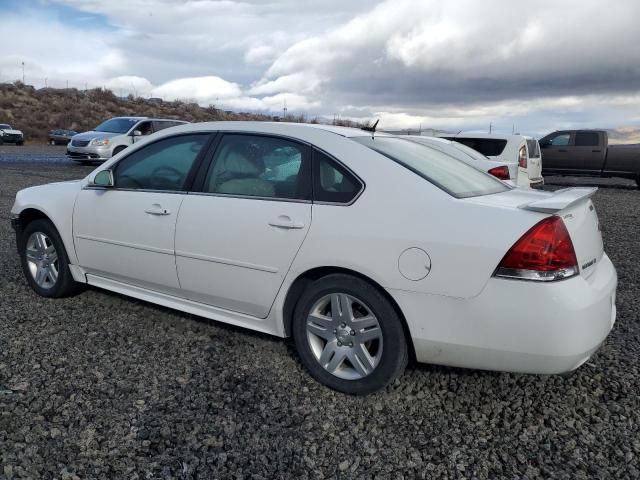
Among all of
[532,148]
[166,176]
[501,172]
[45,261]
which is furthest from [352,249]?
[532,148]

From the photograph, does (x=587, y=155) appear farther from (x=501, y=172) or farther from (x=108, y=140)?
(x=108, y=140)

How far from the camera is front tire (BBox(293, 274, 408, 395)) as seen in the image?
293 cm

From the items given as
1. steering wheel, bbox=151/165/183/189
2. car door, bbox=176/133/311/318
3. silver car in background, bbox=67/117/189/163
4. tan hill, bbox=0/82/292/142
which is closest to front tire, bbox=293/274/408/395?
car door, bbox=176/133/311/318

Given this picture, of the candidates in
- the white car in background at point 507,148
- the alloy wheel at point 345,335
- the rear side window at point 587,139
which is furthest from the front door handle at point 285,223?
the rear side window at point 587,139

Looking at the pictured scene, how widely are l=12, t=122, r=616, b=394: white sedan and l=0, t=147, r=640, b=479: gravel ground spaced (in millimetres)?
269

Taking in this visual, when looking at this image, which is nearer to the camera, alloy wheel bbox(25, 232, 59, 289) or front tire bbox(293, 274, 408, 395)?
front tire bbox(293, 274, 408, 395)

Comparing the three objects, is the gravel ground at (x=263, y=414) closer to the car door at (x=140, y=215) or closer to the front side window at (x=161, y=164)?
the car door at (x=140, y=215)

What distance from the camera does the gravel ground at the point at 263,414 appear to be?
2.49 metres

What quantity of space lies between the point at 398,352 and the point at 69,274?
2.94 meters

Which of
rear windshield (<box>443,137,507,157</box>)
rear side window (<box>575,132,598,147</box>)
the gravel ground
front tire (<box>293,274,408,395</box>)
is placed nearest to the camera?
the gravel ground

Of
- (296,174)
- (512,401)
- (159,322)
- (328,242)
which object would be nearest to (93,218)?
(159,322)

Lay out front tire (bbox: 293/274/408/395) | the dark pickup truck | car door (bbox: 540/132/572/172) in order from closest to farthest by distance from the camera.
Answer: front tire (bbox: 293/274/408/395)
the dark pickup truck
car door (bbox: 540/132/572/172)

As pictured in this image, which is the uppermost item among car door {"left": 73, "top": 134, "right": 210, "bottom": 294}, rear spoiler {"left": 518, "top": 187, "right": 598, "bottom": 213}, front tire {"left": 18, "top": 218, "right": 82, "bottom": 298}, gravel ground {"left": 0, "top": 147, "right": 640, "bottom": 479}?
rear spoiler {"left": 518, "top": 187, "right": 598, "bottom": 213}

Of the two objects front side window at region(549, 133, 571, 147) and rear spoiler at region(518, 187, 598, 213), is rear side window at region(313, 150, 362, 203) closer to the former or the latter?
rear spoiler at region(518, 187, 598, 213)
